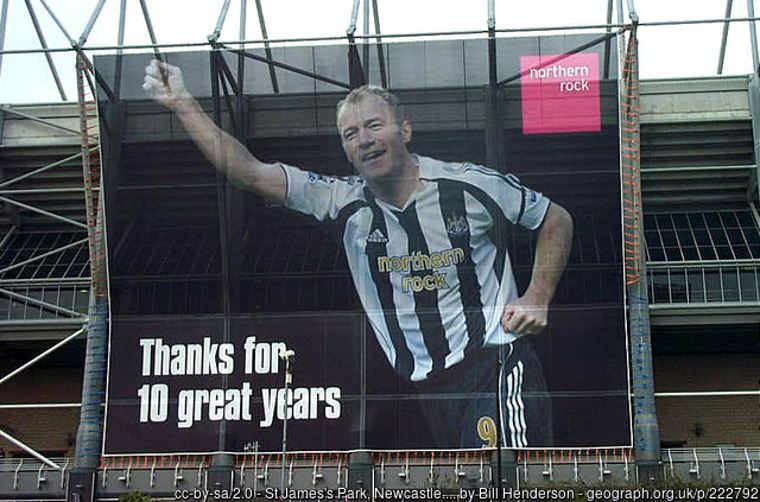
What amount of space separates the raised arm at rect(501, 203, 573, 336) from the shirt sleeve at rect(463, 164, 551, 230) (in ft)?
1.07

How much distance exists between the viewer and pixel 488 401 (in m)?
33.1

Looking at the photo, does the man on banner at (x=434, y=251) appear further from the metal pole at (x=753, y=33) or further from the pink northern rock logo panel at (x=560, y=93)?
the metal pole at (x=753, y=33)

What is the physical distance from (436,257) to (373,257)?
1.76m

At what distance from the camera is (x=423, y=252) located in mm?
34125

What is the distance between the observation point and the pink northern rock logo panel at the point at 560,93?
34.2 m

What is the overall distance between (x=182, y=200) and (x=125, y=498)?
28.9 feet

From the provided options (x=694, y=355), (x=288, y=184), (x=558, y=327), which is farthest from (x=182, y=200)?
(x=694, y=355)

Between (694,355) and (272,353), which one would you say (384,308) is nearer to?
(272,353)

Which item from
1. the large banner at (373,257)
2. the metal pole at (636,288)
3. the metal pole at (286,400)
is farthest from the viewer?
the metal pole at (636,288)

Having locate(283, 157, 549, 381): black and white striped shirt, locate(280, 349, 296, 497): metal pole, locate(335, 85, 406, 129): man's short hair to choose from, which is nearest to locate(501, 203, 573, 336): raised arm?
locate(283, 157, 549, 381): black and white striped shirt

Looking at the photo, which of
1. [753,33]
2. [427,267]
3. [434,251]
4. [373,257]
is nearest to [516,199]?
[434,251]

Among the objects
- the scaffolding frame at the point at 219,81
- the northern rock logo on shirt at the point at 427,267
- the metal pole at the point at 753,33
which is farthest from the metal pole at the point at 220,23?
the metal pole at the point at 753,33

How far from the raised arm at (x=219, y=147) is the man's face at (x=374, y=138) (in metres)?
2.23

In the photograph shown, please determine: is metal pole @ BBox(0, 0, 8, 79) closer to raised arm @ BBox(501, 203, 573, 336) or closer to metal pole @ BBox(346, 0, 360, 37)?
metal pole @ BBox(346, 0, 360, 37)
